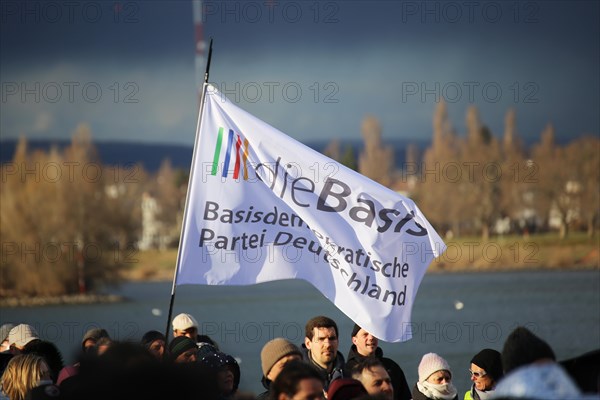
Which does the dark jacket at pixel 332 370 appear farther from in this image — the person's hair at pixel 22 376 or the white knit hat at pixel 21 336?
the white knit hat at pixel 21 336

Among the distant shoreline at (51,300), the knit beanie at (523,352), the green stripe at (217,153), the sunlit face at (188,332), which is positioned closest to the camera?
the knit beanie at (523,352)

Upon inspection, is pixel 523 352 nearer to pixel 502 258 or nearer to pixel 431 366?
pixel 431 366

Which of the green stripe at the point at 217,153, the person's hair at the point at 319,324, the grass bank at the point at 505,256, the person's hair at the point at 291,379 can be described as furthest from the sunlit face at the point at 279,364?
the grass bank at the point at 505,256

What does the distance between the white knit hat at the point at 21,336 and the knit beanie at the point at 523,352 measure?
4.48 m

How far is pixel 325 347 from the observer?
24.3 feet

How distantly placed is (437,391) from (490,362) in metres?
0.38

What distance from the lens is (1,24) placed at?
159375mm

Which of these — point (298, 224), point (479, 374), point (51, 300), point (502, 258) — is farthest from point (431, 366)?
point (502, 258)

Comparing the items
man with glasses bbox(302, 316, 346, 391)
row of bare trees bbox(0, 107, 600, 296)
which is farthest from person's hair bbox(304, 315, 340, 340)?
row of bare trees bbox(0, 107, 600, 296)

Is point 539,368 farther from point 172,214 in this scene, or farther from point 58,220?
point 172,214

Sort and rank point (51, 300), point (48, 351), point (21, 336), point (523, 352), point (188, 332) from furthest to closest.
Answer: point (51, 300) < point (188, 332) < point (21, 336) < point (48, 351) < point (523, 352)

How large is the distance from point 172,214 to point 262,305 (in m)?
42.1

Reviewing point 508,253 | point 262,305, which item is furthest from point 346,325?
point 508,253

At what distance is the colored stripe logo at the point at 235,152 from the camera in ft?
26.3
